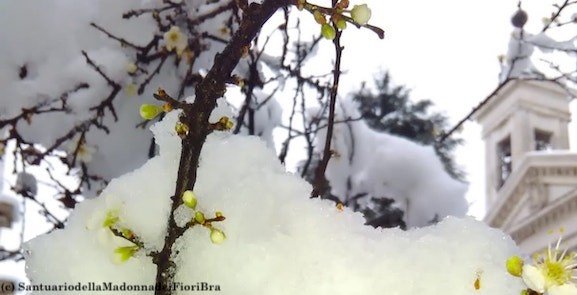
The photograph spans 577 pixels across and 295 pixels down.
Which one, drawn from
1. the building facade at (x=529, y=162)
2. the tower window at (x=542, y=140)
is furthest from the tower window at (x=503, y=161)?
the tower window at (x=542, y=140)

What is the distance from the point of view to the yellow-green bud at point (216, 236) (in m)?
0.56

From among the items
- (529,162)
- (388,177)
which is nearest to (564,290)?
(388,177)

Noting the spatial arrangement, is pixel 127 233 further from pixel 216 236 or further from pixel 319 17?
pixel 319 17

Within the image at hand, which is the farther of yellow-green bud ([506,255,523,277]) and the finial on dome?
the finial on dome

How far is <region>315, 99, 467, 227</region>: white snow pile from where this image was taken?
2.41 m

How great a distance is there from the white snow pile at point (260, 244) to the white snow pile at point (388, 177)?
1723 mm

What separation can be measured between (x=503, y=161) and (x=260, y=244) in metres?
19.1

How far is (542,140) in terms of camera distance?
59.6 feet

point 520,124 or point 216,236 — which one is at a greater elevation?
point 520,124

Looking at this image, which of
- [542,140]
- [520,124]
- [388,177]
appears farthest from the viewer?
[542,140]

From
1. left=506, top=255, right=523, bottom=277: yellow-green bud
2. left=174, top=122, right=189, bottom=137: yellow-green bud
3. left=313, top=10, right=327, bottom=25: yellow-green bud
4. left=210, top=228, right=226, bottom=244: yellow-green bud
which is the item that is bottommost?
left=506, top=255, right=523, bottom=277: yellow-green bud

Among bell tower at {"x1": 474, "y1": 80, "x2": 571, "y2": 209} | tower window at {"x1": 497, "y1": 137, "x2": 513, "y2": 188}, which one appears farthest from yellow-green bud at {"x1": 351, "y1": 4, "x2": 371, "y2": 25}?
tower window at {"x1": 497, "y1": 137, "x2": 513, "y2": 188}

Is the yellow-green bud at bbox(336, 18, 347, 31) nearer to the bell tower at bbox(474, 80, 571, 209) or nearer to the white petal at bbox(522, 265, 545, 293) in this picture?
the white petal at bbox(522, 265, 545, 293)

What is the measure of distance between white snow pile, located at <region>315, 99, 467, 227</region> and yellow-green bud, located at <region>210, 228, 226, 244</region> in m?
1.80
